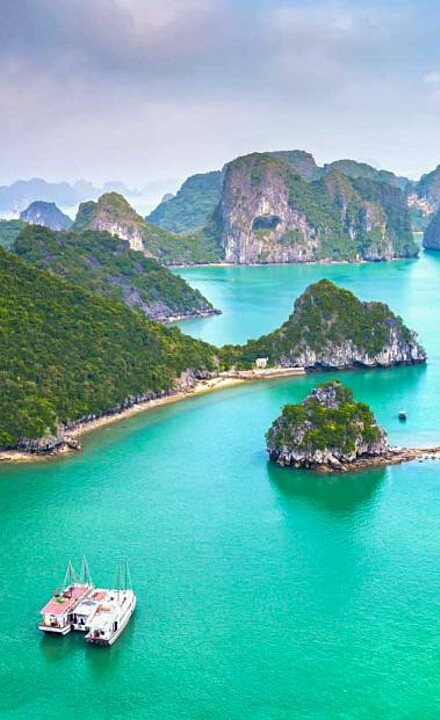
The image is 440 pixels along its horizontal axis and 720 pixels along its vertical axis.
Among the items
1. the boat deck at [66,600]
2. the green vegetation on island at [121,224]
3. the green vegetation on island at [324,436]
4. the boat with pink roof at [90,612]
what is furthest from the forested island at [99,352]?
the green vegetation on island at [121,224]

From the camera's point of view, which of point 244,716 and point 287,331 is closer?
point 244,716

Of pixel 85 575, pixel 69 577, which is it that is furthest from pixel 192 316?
pixel 69 577

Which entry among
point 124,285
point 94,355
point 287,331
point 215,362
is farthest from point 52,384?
point 124,285

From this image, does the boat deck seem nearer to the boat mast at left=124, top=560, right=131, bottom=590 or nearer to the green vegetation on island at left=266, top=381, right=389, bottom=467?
the boat mast at left=124, top=560, right=131, bottom=590

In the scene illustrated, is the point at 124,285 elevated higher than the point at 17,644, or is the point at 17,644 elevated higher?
the point at 124,285

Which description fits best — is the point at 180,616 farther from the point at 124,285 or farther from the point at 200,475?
the point at 124,285

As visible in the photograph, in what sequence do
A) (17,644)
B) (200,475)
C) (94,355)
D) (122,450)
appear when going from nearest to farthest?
(17,644) → (200,475) → (122,450) → (94,355)
